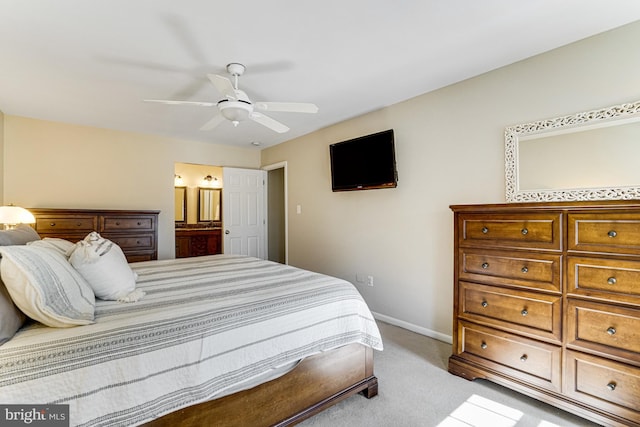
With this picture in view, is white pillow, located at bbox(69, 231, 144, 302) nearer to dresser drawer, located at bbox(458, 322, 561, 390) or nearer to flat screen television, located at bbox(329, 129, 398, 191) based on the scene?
dresser drawer, located at bbox(458, 322, 561, 390)

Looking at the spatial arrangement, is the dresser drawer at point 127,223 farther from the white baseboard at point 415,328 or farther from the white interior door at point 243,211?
the white baseboard at point 415,328

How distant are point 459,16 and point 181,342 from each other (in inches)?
93.9

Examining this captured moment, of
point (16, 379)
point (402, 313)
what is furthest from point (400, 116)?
point (16, 379)

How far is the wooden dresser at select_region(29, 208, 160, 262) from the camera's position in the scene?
3383mm

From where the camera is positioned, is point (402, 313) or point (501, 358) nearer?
point (501, 358)

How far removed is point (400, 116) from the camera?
3236mm

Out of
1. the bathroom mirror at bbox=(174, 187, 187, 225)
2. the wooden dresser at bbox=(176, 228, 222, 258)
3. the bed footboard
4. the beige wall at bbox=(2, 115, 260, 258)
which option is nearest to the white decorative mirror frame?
the bed footboard

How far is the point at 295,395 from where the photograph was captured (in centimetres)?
161

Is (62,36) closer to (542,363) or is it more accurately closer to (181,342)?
(181,342)

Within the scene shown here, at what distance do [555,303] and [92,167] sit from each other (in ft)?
17.1

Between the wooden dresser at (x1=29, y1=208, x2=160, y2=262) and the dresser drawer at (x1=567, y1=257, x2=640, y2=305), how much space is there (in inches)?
171

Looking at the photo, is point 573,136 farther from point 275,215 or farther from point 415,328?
point 275,215

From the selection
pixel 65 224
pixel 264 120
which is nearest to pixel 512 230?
pixel 264 120

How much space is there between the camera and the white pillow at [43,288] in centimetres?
117
